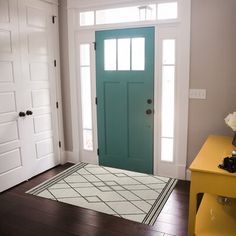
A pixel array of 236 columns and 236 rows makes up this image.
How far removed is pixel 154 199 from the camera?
9.61ft

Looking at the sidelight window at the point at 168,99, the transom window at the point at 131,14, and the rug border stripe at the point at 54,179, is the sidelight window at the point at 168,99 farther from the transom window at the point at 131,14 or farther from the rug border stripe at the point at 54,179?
the rug border stripe at the point at 54,179

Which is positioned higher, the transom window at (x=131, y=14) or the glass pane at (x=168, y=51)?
the transom window at (x=131, y=14)

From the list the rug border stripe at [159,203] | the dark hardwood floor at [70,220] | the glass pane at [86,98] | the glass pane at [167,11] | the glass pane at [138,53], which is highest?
the glass pane at [167,11]

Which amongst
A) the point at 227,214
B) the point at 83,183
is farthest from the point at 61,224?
the point at 227,214

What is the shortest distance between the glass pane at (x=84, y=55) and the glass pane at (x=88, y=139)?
1073mm

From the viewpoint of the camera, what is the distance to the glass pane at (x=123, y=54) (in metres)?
3.55

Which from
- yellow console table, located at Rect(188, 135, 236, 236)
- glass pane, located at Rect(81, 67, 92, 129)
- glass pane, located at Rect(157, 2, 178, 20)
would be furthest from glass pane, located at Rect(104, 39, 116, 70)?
yellow console table, located at Rect(188, 135, 236, 236)

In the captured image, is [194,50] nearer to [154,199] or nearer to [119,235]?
[154,199]

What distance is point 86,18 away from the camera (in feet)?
12.4

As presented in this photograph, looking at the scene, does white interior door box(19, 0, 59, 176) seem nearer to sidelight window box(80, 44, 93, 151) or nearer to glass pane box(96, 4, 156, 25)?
sidelight window box(80, 44, 93, 151)

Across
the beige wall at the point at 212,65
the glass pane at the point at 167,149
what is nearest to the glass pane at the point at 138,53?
the beige wall at the point at 212,65

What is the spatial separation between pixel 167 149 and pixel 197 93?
883 millimetres

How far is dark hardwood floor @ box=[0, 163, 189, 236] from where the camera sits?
2.36 metres

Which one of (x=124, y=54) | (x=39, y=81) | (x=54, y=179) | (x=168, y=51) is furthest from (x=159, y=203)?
(x=39, y=81)
